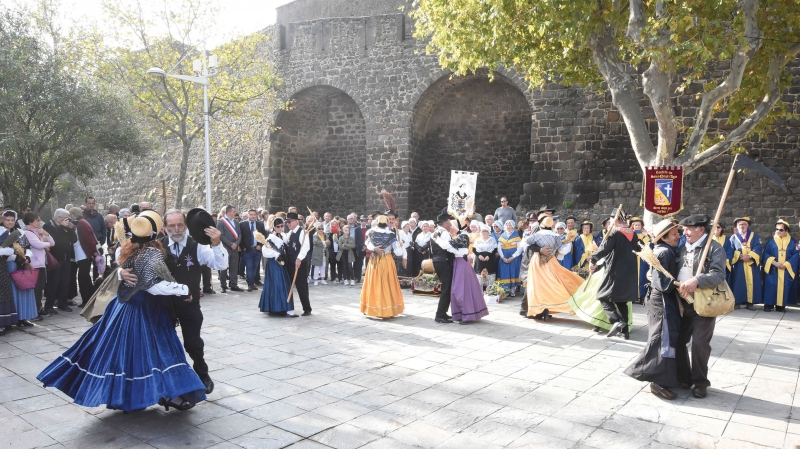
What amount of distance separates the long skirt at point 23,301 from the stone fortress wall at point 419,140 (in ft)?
37.1

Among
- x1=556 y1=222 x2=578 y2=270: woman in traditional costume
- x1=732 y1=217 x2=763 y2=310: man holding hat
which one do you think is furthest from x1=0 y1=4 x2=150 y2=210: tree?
x1=732 y1=217 x2=763 y2=310: man holding hat

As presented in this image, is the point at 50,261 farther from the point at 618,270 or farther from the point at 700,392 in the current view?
the point at 700,392

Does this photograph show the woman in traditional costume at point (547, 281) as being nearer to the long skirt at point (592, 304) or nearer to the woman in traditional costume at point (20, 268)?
the long skirt at point (592, 304)

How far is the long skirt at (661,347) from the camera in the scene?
4.99m

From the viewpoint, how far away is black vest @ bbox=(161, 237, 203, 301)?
15.3ft

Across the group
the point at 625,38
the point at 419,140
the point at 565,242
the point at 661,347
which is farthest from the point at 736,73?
the point at 419,140

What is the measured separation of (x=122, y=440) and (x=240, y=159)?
731 inches

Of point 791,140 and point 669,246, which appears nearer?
point 669,246

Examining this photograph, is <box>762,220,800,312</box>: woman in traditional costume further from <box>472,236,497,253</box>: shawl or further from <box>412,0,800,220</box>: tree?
<box>472,236,497,253</box>: shawl

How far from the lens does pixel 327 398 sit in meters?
5.00

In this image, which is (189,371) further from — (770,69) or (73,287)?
(770,69)

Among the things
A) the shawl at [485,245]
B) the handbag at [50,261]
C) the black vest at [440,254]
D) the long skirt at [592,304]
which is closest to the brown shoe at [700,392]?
the long skirt at [592,304]

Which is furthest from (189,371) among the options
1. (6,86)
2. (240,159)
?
(240,159)

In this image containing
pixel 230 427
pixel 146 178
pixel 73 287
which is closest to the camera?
pixel 230 427
